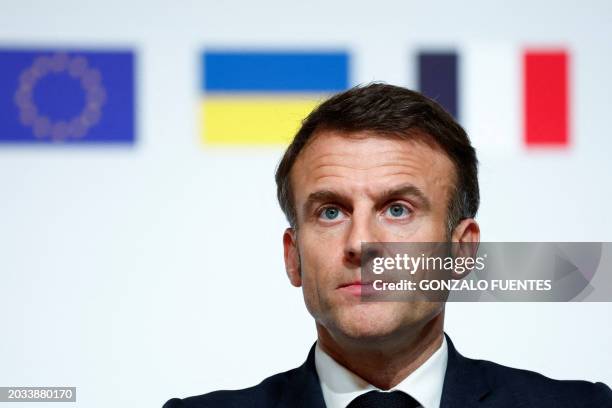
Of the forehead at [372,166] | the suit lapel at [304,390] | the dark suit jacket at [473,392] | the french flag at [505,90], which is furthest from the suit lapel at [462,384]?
the french flag at [505,90]

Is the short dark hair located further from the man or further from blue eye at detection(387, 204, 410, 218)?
blue eye at detection(387, 204, 410, 218)

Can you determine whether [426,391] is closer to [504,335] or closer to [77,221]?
[504,335]

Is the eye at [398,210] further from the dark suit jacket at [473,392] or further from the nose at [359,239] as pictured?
the dark suit jacket at [473,392]

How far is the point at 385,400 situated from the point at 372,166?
1.85 ft

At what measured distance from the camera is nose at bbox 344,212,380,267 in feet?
7.64

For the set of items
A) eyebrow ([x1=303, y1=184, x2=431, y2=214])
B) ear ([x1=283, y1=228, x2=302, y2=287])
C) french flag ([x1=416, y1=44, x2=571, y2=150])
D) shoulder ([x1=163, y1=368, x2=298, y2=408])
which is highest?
french flag ([x1=416, y1=44, x2=571, y2=150])

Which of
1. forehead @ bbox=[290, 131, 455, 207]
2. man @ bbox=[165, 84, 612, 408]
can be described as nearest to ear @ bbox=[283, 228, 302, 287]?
man @ bbox=[165, 84, 612, 408]

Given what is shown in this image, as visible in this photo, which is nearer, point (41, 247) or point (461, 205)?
point (461, 205)

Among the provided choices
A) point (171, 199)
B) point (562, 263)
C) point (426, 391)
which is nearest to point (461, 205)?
point (426, 391)

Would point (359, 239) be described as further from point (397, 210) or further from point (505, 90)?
point (505, 90)

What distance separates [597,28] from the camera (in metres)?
4.02

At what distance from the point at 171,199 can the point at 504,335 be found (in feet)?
4.40

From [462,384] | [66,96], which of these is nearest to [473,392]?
[462,384]

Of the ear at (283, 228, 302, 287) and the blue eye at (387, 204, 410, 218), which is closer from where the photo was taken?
the blue eye at (387, 204, 410, 218)
